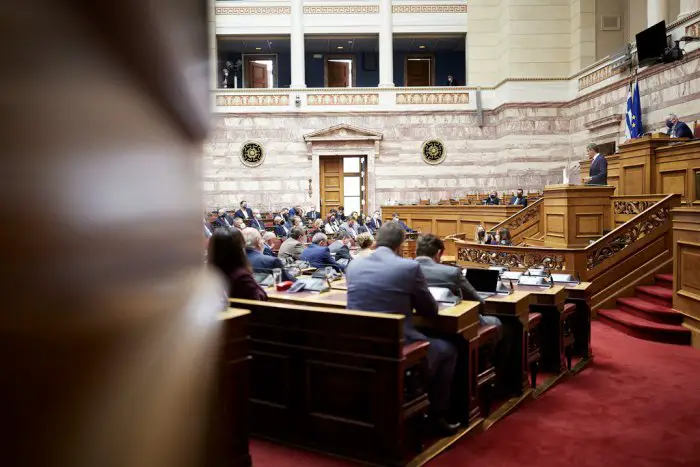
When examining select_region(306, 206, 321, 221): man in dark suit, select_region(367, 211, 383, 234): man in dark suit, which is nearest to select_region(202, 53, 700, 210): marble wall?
select_region(306, 206, 321, 221): man in dark suit

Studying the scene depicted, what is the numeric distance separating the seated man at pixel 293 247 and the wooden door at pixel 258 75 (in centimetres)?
1445

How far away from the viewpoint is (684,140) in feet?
29.7

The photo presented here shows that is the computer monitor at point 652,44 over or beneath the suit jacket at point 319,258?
over

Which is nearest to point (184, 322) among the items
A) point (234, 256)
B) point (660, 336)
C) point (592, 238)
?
point (234, 256)

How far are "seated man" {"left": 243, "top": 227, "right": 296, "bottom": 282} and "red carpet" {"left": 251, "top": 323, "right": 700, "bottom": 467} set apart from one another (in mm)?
1900

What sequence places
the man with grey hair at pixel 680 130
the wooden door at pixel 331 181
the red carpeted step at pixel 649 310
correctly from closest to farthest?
1. the red carpeted step at pixel 649 310
2. the man with grey hair at pixel 680 130
3. the wooden door at pixel 331 181

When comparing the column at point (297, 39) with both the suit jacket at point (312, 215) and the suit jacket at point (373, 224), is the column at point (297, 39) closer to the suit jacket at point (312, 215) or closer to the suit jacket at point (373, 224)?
the suit jacket at point (312, 215)

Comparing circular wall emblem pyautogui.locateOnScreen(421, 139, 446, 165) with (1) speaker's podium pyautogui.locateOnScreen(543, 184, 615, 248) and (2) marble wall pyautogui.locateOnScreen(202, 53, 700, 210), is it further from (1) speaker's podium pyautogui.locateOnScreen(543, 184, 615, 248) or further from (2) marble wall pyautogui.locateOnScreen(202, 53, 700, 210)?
(1) speaker's podium pyautogui.locateOnScreen(543, 184, 615, 248)

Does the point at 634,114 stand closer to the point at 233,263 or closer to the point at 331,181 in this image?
the point at 331,181

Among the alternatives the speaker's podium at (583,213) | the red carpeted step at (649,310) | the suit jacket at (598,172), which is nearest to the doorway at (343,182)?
the suit jacket at (598,172)

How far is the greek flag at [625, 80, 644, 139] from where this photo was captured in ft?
42.1

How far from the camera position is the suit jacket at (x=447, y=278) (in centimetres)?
394

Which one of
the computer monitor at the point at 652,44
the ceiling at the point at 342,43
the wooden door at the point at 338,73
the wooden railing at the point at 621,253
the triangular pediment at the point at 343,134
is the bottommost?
the wooden railing at the point at 621,253

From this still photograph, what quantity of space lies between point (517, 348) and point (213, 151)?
49.1ft
